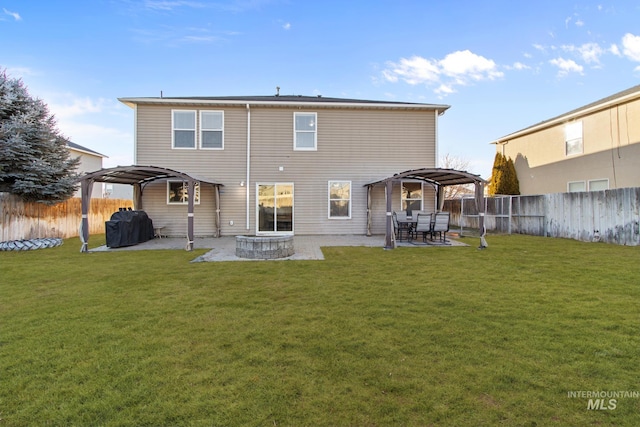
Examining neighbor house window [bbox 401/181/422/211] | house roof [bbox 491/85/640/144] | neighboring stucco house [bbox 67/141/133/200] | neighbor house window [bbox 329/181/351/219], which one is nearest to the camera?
house roof [bbox 491/85/640/144]

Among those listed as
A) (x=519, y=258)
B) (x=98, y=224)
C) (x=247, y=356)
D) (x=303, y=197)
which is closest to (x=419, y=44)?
(x=303, y=197)

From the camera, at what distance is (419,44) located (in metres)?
13.4

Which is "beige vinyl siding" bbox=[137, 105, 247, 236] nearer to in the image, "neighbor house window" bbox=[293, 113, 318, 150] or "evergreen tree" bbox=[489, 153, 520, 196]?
"neighbor house window" bbox=[293, 113, 318, 150]

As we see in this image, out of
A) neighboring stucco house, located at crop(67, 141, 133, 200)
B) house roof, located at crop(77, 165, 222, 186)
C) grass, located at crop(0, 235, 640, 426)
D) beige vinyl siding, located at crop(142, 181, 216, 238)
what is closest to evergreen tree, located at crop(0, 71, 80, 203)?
house roof, located at crop(77, 165, 222, 186)

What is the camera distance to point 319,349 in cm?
303

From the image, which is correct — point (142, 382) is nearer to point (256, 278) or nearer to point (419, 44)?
point (256, 278)

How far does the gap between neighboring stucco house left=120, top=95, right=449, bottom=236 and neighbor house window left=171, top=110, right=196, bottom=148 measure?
0.04 meters

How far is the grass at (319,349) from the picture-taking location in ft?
6.98

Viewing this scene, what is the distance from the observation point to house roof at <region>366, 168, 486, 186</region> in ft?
32.2

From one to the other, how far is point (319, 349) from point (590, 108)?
55.4 feet

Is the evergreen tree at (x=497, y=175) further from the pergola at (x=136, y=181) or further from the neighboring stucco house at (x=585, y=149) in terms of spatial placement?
the pergola at (x=136, y=181)

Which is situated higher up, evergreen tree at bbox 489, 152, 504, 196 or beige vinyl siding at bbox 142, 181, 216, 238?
evergreen tree at bbox 489, 152, 504, 196

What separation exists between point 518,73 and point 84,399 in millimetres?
18503

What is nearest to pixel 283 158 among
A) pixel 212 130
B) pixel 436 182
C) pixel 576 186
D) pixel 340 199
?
pixel 340 199
